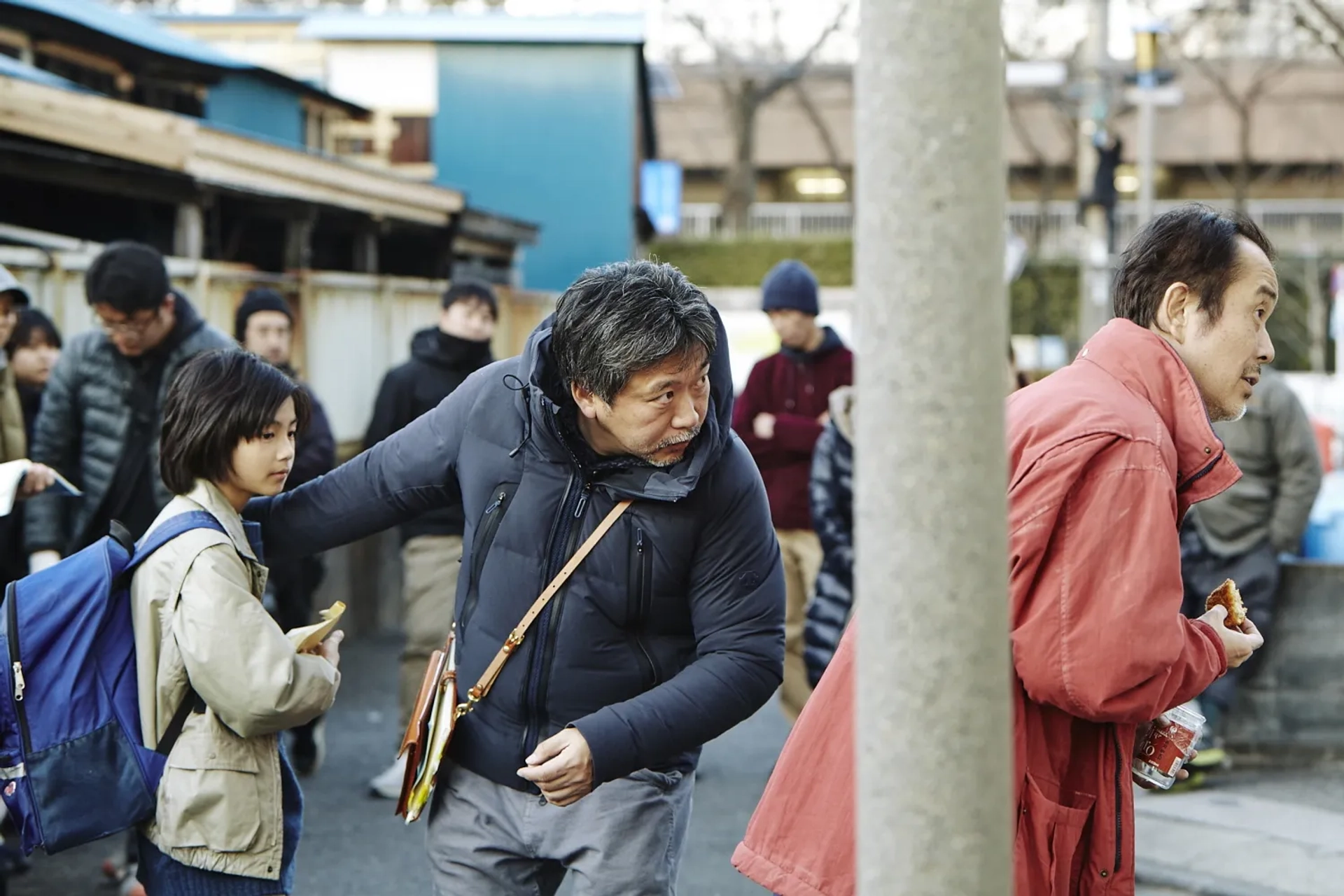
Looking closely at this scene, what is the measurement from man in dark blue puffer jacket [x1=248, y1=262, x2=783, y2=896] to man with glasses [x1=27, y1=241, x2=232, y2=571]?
8.67 feet

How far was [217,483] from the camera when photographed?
3.46 metres

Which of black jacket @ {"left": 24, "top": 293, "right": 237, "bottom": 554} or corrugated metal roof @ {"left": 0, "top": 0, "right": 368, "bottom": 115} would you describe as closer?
black jacket @ {"left": 24, "top": 293, "right": 237, "bottom": 554}

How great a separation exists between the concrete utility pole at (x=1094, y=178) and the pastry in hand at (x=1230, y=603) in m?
12.6

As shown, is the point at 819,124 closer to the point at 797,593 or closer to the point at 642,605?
the point at 797,593

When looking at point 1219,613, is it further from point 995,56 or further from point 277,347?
point 277,347

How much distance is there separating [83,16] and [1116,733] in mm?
13300

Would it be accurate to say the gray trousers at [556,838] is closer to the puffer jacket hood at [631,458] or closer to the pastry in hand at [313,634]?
the pastry in hand at [313,634]

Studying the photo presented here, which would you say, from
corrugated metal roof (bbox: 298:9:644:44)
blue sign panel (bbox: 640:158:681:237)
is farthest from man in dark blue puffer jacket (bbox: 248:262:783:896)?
Result: blue sign panel (bbox: 640:158:681:237)

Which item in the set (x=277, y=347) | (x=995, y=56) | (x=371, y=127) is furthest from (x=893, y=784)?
(x=371, y=127)

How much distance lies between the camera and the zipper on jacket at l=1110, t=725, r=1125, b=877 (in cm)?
279

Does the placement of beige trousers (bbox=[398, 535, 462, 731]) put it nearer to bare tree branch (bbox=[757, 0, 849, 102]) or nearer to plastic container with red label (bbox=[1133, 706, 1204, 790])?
plastic container with red label (bbox=[1133, 706, 1204, 790])

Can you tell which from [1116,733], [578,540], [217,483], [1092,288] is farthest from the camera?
[1092,288]

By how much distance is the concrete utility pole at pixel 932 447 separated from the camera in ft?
6.10

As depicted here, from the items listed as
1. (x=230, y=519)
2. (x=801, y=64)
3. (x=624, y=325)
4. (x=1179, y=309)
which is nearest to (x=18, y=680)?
(x=230, y=519)
